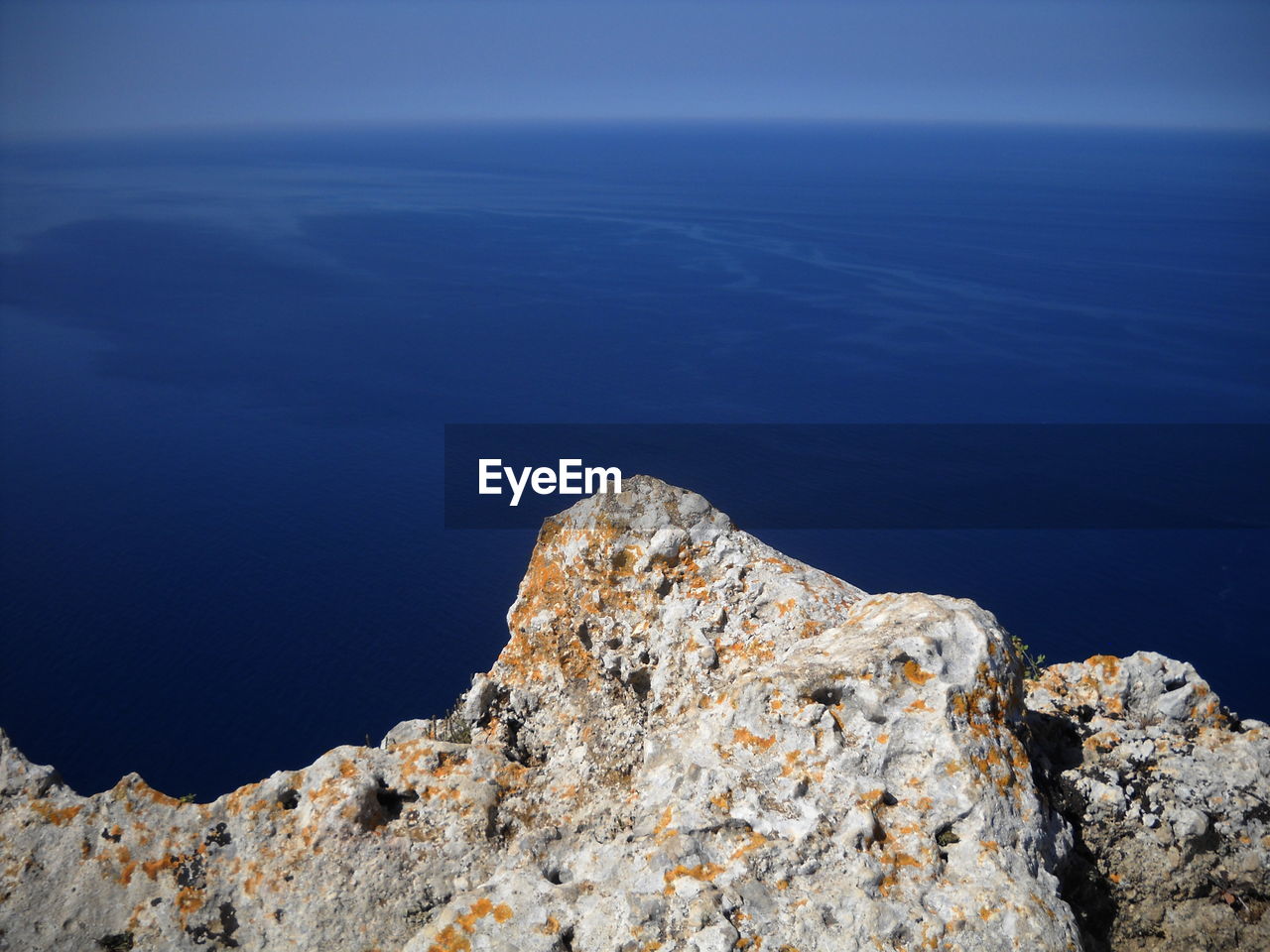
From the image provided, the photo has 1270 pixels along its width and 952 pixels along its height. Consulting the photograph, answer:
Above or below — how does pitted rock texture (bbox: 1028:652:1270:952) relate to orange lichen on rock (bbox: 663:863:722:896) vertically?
below

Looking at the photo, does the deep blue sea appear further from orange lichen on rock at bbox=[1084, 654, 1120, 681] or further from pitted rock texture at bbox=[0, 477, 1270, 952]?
orange lichen on rock at bbox=[1084, 654, 1120, 681]

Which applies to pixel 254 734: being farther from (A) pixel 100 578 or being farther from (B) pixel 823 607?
(B) pixel 823 607

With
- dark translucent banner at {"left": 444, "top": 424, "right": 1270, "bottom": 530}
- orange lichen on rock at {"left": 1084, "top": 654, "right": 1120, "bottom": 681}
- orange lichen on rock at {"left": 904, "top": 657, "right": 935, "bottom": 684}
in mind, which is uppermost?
orange lichen on rock at {"left": 904, "top": 657, "right": 935, "bottom": 684}

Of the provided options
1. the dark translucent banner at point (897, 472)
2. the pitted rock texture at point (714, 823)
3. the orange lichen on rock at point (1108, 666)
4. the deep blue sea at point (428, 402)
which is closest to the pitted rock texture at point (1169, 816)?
the pitted rock texture at point (714, 823)

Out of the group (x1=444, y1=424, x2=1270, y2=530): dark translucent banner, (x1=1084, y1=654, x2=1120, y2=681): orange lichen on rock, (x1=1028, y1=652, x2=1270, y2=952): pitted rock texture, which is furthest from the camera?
(x1=444, y1=424, x2=1270, y2=530): dark translucent banner

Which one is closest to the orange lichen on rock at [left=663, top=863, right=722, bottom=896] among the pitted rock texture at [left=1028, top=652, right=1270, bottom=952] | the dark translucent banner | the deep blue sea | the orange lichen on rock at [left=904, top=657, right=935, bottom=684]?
the orange lichen on rock at [left=904, top=657, right=935, bottom=684]

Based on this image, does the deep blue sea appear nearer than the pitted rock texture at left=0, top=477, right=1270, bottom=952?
No

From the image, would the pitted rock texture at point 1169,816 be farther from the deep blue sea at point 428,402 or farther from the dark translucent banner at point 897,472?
the dark translucent banner at point 897,472

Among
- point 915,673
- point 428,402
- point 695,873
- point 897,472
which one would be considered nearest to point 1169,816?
point 915,673
